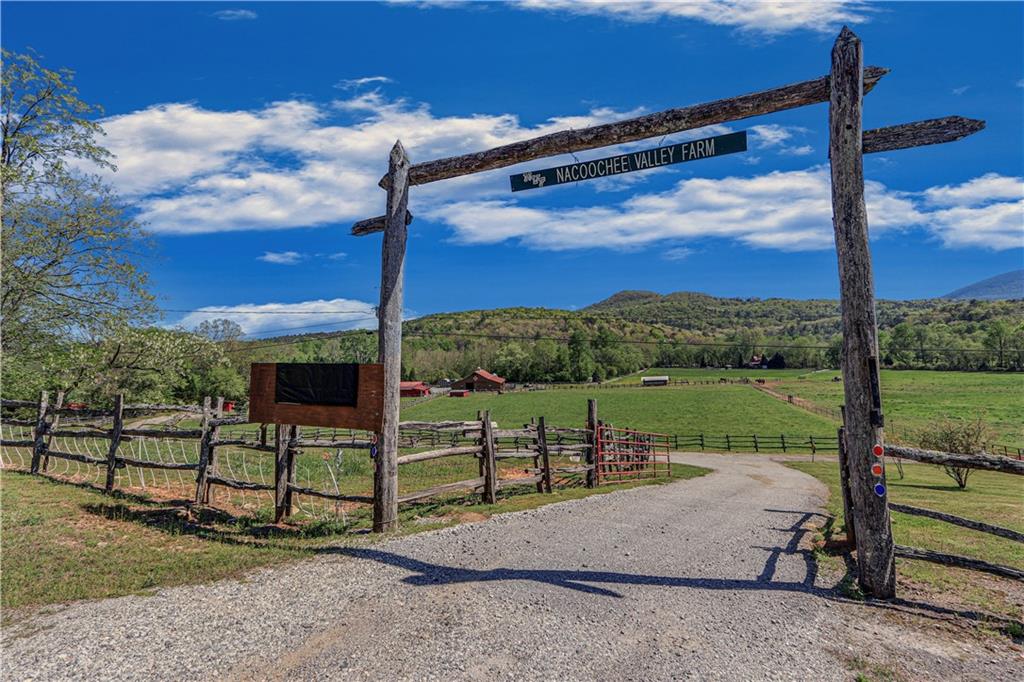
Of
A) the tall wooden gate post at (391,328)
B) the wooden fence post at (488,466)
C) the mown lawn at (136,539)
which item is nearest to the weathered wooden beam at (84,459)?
the mown lawn at (136,539)

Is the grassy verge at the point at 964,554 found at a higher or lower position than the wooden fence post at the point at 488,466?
lower

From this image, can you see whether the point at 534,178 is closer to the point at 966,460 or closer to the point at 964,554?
the point at 966,460

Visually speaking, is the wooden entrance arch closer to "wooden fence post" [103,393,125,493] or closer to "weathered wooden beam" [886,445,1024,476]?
"weathered wooden beam" [886,445,1024,476]

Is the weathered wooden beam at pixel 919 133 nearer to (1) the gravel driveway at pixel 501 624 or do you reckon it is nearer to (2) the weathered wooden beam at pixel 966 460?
(2) the weathered wooden beam at pixel 966 460

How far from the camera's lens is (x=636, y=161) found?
24.5 feet

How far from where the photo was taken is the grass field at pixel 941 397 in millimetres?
45688

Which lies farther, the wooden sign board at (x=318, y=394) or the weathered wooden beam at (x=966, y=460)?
the wooden sign board at (x=318, y=394)

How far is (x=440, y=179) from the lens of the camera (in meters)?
9.16

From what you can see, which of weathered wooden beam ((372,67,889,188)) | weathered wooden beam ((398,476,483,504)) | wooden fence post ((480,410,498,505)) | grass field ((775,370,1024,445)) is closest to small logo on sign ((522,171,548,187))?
weathered wooden beam ((372,67,889,188))

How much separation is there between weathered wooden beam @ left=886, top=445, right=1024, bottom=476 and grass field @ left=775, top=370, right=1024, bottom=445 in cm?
3527

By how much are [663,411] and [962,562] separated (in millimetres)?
55406

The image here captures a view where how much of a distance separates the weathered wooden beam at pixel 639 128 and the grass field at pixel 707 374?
94175 mm

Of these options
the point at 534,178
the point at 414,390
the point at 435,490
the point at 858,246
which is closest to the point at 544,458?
the point at 435,490

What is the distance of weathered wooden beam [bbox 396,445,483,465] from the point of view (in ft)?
30.6
